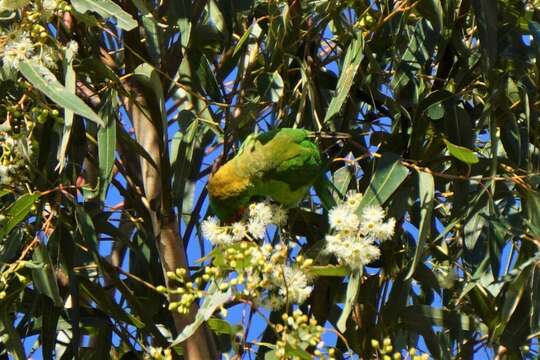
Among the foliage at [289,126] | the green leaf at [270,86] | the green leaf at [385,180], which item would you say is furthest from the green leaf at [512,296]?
the green leaf at [270,86]

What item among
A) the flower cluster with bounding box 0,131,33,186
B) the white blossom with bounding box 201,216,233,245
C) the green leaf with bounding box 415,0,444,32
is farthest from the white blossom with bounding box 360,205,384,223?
the flower cluster with bounding box 0,131,33,186

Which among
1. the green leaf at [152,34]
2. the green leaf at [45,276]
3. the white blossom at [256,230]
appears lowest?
the white blossom at [256,230]

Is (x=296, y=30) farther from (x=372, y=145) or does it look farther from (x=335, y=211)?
(x=335, y=211)

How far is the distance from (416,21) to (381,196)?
698 mm

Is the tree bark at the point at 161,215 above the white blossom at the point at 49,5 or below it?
below

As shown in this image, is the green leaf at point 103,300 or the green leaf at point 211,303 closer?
the green leaf at point 211,303

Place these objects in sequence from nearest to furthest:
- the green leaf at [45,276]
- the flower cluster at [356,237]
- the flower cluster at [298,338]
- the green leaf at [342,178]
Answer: the flower cluster at [298,338], the flower cluster at [356,237], the green leaf at [45,276], the green leaf at [342,178]

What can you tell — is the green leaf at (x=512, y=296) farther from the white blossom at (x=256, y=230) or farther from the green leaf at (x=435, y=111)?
the white blossom at (x=256, y=230)

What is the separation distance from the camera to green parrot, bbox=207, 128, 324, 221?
2.20 m

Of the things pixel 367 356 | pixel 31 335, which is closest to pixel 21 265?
pixel 31 335

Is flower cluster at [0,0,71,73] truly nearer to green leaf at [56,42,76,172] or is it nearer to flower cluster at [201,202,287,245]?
green leaf at [56,42,76,172]

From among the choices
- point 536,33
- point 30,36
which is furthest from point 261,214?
point 536,33

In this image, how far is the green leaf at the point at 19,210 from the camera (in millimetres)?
2115

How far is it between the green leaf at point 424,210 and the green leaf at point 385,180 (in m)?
0.04
